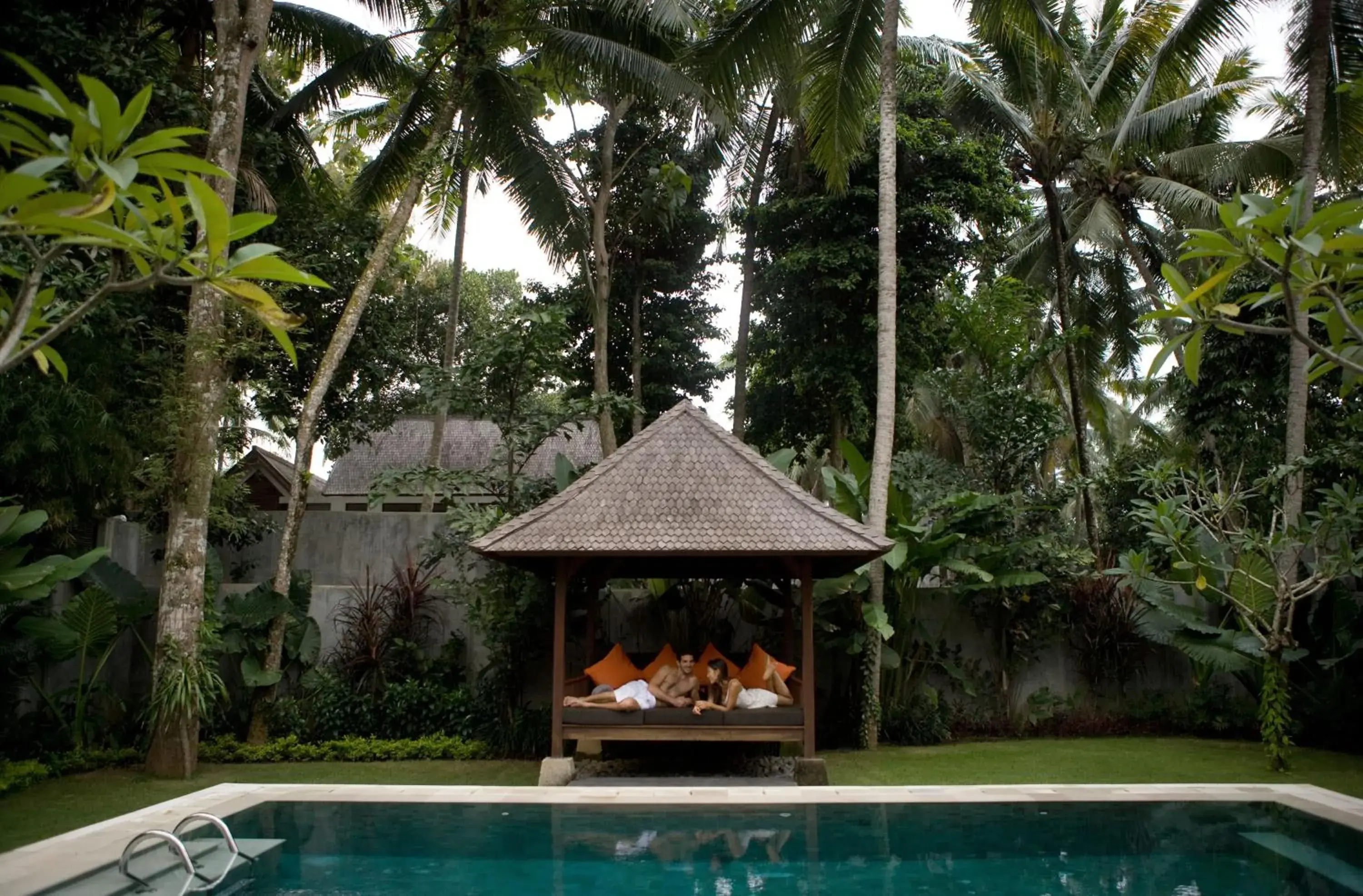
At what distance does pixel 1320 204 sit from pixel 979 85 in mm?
4793

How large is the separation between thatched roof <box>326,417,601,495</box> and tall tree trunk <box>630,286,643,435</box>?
5.42 meters

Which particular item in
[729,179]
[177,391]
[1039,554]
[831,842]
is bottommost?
[831,842]

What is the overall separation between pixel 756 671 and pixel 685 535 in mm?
1648

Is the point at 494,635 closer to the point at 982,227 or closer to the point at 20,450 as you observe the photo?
the point at 20,450

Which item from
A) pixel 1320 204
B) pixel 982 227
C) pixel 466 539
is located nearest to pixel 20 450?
pixel 466 539

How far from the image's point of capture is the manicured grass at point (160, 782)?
7516 millimetres

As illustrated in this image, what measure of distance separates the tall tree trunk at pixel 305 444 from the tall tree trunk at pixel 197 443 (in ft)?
2.65

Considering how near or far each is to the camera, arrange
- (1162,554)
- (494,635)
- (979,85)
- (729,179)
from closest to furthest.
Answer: (494,635) < (1162,554) < (979,85) < (729,179)

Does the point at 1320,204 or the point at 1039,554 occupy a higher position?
the point at 1320,204

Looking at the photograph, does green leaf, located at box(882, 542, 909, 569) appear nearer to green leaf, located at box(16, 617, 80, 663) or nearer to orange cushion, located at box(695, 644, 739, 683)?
orange cushion, located at box(695, 644, 739, 683)

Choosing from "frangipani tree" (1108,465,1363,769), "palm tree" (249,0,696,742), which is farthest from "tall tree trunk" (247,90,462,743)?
"frangipani tree" (1108,465,1363,769)

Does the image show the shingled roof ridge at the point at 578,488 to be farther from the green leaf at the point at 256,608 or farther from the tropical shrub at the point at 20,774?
the tropical shrub at the point at 20,774

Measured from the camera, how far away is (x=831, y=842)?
675 cm

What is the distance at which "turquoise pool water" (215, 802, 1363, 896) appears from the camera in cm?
580
